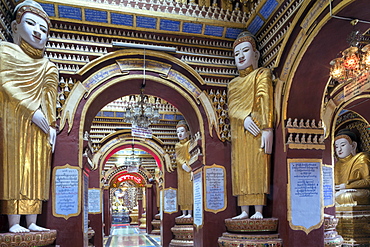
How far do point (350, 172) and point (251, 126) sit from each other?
443cm

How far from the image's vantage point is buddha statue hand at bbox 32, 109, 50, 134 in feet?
16.2

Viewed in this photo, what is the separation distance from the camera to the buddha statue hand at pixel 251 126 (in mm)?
5859

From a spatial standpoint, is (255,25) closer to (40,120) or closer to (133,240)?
(40,120)

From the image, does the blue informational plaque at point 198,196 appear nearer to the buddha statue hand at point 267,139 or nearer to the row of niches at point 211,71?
the buddha statue hand at point 267,139

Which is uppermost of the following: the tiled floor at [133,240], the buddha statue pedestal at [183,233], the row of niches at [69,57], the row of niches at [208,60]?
the row of niches at [208,60]

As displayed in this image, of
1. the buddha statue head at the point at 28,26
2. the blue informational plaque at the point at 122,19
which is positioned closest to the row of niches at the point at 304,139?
the blue informational plaque at the point at 122,19

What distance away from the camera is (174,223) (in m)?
10.5

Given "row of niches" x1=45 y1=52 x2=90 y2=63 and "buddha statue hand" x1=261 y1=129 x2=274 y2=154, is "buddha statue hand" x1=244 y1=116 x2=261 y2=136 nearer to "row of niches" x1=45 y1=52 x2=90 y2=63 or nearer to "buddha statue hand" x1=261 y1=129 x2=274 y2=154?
"buddha statue hand" x1=261 y1=129 x2=274 y2=154

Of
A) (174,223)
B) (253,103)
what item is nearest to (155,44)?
(253,103)

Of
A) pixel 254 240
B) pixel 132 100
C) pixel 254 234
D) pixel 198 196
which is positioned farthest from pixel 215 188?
pixel 132 100

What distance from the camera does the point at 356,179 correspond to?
900 centimetres

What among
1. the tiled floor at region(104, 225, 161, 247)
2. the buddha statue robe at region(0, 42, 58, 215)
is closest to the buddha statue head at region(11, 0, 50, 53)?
the buddha statue robe at region(0, 42, 58, 215)

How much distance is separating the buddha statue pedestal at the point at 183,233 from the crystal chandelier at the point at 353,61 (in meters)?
5.85

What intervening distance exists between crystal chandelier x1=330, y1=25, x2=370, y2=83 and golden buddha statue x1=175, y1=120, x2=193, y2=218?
527 cm
